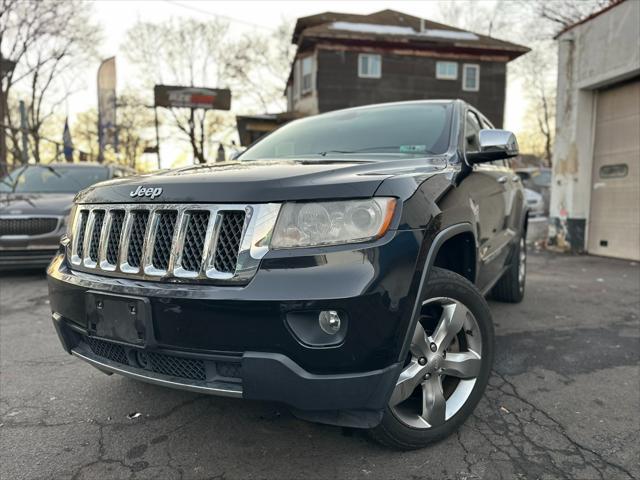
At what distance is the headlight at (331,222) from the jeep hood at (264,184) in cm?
4

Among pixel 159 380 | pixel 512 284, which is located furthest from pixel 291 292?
pixel 512 284

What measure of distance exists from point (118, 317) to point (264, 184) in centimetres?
79

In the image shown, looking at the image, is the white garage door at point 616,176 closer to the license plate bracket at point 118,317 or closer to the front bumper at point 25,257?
the license plate bracket at point 118,317

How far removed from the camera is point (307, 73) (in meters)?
21.7

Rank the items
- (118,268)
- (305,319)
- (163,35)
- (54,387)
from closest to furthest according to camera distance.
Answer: (305,319) → (118,268) → (54,387) → (163,35)

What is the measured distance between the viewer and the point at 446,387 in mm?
2248

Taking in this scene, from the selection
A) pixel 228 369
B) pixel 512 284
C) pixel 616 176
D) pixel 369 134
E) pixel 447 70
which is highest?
pixel 447 70

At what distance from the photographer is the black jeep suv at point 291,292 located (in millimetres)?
1656

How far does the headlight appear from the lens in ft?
5.62

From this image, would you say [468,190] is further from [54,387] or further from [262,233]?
[54,387]

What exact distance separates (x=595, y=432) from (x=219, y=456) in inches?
70.0

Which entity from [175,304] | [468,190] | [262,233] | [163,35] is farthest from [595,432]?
[163,35]

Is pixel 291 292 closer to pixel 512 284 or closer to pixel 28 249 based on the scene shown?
pixel 512 284

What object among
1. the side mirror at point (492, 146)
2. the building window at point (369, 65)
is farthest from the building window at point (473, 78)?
the side mirror at point (492, 146)
